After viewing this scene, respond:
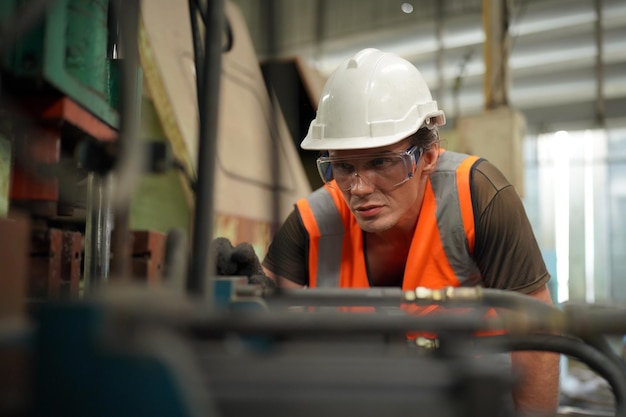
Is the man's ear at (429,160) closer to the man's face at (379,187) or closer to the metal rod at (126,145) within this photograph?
the man's face at (379,187)

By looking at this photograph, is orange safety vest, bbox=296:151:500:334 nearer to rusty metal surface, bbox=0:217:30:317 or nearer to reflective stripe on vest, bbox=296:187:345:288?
reflective stripe on vest, bbox=296:187:345:288

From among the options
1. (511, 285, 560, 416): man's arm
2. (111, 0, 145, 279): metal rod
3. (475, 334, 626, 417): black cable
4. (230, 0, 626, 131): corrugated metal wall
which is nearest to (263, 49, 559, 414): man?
(511, 285, 560, 416): man's arm

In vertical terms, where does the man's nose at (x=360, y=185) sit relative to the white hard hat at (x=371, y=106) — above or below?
below

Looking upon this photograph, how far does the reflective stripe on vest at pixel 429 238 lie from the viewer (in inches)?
55.4

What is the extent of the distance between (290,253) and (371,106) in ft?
1.62

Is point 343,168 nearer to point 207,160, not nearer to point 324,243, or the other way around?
point 324,243

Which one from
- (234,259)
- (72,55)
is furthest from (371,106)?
(72,55)

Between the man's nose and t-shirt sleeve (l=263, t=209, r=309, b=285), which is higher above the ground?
the man's nose

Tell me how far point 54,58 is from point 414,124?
95 cm

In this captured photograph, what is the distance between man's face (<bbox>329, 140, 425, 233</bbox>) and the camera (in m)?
1.38

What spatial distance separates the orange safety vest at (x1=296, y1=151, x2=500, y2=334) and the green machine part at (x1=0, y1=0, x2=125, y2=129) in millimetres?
831

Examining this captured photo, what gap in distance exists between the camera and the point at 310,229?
1.56 m

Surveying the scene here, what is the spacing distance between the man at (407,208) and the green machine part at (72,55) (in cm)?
70

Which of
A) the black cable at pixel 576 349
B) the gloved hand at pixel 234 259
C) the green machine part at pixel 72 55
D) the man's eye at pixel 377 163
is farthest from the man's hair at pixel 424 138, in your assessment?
the green machine part at pixel 72 55
